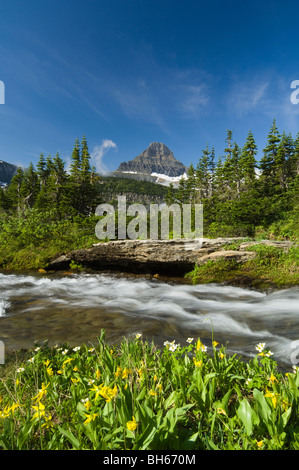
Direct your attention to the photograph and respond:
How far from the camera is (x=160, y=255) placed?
11.5 meters

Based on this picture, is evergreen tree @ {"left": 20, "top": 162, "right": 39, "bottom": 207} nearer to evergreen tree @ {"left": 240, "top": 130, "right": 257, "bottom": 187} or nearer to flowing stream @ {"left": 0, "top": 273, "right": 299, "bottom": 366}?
evergreen tree @ {"left": 240, "top": 130, "right": 257, "bottom": 187}

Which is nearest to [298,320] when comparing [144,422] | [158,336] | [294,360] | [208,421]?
[294,360]

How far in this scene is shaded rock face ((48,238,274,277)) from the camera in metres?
10.8

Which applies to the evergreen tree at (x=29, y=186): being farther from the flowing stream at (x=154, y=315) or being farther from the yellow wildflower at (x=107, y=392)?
the yellow wildflower at (x=107, y=392)

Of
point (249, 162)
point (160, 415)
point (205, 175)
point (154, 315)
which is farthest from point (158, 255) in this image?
point (205, 175)

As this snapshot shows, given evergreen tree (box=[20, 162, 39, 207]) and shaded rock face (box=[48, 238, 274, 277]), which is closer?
shaded rock face (box=[48, 238, 274, 277])

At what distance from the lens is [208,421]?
68.1 inches

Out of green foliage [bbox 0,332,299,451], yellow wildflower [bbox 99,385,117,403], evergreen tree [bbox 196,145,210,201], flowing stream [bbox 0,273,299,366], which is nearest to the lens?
green foliage [bbox 0,332,299,451]

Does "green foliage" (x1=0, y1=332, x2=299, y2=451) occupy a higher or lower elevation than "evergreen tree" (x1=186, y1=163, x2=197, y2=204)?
lower

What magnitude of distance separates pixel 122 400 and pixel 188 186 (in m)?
54.7

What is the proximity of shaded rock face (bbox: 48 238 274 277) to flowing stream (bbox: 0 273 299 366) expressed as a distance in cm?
155

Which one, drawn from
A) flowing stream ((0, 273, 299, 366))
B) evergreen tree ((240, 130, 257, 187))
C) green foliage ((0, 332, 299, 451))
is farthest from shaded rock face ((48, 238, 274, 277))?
evergreen tree ((240, 130, 257, 187))

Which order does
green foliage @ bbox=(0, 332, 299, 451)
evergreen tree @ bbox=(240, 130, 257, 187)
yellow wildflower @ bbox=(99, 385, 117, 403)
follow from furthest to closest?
evergreen tree @ bbox=(240, 130, 257, 187) → yellow wildflower @ bbox=(99, 385, 117, 403) → green foliage @ bbox=(0, 332, 299, 451)

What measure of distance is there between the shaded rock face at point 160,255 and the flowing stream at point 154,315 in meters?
1.55
